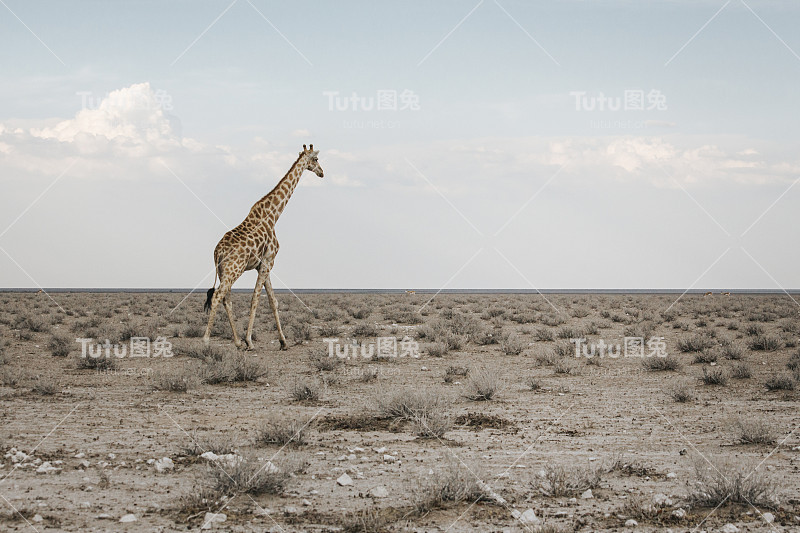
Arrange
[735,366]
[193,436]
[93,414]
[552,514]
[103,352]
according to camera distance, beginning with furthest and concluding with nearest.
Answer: [103,352] → [735,366] → [93,414] → [193,436] → [552,514]

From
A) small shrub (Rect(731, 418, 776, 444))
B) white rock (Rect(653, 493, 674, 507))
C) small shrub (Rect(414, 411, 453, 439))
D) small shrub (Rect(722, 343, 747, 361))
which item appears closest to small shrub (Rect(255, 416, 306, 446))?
small shrub (Rect(414, 411, 453, 439))

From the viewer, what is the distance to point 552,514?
6.54 meters

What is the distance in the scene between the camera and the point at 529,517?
6348 mm

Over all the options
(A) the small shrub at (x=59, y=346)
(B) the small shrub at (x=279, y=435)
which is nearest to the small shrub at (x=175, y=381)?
(B) the small shrub at (x=279, y=435)

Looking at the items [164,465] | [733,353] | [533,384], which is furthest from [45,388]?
[733,353]

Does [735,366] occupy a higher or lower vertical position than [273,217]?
lower

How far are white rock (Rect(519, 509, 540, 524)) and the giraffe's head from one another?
13701 mm

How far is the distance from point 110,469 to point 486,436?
177 inches

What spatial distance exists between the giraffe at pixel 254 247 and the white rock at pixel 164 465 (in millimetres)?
8655

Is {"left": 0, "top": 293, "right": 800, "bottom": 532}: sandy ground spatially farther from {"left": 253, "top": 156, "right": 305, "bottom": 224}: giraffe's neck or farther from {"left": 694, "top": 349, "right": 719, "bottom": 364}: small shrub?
{"left": 253, "top": 156, "right": 305, "bottom": 224}: giraffe's neck

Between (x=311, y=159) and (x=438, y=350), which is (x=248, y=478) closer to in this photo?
(x=438, y=350)

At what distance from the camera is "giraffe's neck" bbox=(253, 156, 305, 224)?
18.1 meters

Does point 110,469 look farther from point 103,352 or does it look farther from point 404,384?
point 103,352

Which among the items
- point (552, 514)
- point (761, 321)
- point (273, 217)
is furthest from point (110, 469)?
point (761, 321)
